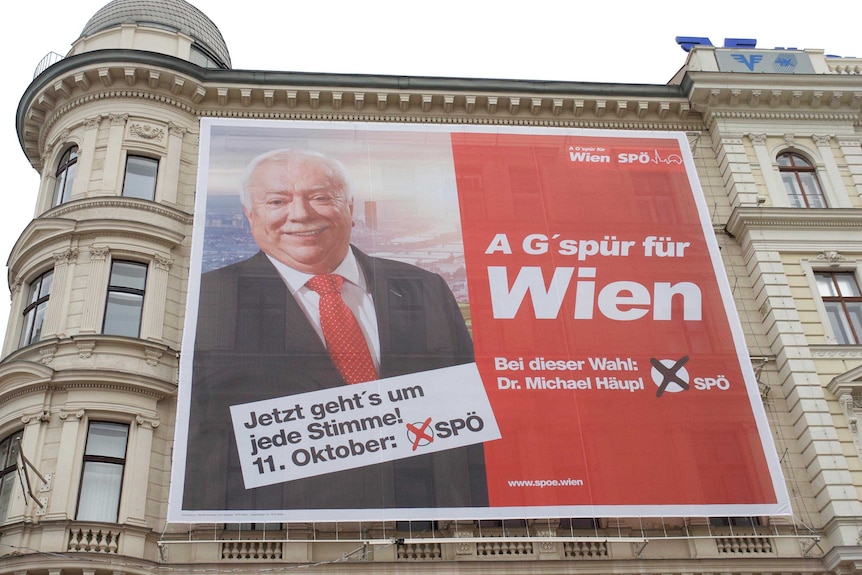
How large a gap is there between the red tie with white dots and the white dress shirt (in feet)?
0.32

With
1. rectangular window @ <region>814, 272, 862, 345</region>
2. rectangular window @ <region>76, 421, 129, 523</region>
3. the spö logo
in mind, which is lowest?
rectangular window @ <region>76, 421, 129, 523</region>

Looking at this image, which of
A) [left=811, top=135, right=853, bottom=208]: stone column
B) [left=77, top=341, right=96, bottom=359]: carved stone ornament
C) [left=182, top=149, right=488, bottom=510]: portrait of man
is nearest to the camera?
[left=182, top=149, right=488, bottom=510]: portrait of man

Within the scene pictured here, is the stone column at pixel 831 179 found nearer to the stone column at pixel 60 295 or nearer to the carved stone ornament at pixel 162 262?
the carved stone ornament at pixel 162 262

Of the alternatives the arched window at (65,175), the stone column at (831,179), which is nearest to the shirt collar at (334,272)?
the arched window at (65,175)

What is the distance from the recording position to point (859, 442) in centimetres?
2222

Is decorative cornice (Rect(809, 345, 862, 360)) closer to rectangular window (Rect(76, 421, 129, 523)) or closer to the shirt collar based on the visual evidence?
the shirt collar

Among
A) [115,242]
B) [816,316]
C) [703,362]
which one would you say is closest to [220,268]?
[115,242]

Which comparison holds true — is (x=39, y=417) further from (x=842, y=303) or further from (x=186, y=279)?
(x=842, y=303)

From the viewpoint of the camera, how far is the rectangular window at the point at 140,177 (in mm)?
24484

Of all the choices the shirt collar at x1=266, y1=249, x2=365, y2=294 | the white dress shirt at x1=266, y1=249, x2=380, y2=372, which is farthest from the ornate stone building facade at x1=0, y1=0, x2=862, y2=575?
the white dress shirt at x1=266, y1=249, x2=380, y2=372

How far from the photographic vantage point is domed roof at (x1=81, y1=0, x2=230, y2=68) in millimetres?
28219

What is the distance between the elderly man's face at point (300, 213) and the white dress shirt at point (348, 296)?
218 mm

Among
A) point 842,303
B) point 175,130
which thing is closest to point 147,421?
point 175,130

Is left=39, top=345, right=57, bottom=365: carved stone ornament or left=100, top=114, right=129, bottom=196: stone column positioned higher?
left=100, top=114, right=129, bottom=196: stone column
